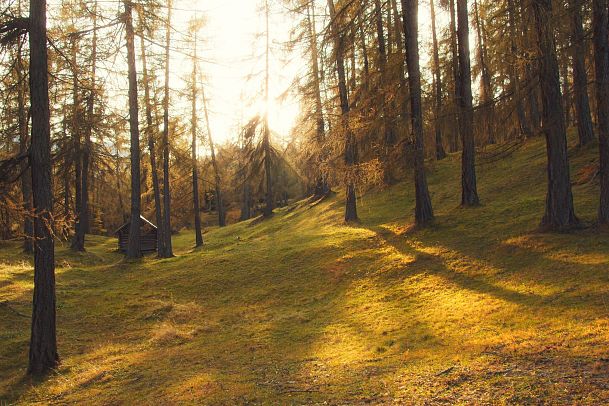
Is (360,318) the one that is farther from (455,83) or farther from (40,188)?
(455,83)

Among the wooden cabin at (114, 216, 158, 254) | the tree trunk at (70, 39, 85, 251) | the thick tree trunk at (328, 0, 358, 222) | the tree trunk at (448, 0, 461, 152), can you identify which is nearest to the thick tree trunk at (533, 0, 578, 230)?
the tree trunk at (448, 0, 461, 152)

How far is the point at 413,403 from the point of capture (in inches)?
208

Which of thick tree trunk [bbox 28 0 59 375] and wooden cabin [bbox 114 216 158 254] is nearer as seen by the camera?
thick tree trunk [bbox 28 0 59 375]

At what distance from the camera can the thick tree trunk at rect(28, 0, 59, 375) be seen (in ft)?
28.2

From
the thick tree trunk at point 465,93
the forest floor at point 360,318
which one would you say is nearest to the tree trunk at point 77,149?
the forest floor at point 360,318

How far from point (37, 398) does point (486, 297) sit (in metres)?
8.38

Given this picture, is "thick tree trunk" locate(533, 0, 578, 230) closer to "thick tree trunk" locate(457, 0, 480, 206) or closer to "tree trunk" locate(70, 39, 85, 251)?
"thick tree trunk" locate(457, 0, 480, 206)

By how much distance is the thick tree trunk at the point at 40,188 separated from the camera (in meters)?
8.59

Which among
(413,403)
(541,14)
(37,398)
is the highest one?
(541,14)

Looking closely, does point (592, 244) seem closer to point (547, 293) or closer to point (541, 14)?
point (547, 293)

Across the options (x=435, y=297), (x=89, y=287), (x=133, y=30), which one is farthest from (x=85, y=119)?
(x=435, y=297)

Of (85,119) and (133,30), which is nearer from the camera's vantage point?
(133,30)

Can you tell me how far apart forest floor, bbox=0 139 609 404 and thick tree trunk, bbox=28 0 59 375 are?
0.78 m

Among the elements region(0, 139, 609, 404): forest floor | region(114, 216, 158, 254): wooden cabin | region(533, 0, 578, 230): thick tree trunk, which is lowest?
region(0, 139, 609, 404): forest floor
